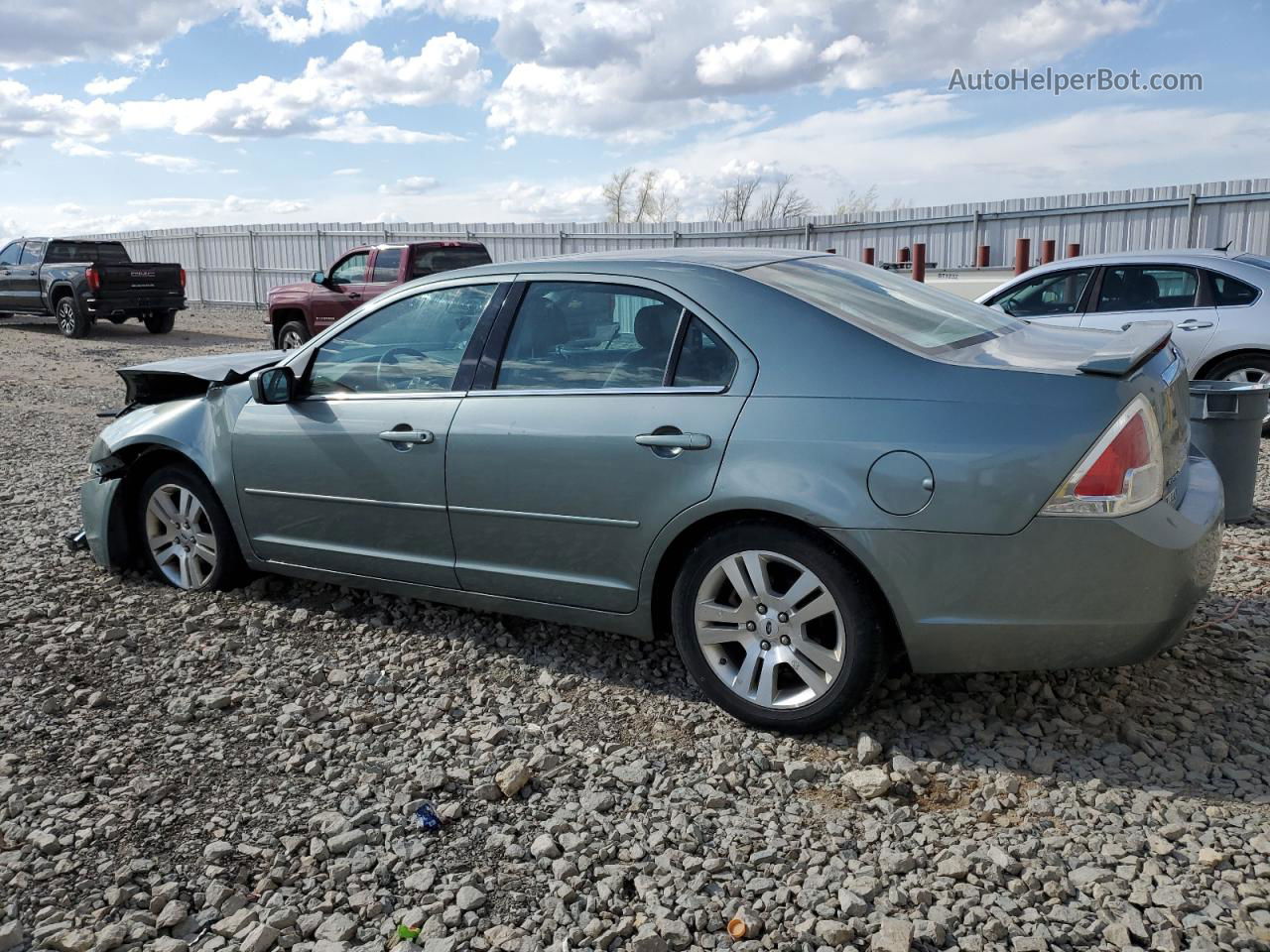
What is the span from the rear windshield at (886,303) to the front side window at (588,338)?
38 cm

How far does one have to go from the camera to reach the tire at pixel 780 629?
3350mm

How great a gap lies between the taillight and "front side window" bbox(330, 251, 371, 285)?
14437 millimetres

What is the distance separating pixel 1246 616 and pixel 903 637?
2.04 metres

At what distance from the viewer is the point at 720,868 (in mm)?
2879

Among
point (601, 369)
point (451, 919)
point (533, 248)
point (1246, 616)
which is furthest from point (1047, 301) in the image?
point (533, 248)

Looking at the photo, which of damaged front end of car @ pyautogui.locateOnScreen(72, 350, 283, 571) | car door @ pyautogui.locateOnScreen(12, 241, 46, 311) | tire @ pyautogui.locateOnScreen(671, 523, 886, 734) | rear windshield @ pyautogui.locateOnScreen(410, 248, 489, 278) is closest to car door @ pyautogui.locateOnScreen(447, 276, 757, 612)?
tire @ pyautogui.locateOnScreen(671, 523, 886, 734)

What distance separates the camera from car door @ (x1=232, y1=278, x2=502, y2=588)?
421 centimetres

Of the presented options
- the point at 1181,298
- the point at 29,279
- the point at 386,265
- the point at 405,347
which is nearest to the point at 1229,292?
the point at 1181,298

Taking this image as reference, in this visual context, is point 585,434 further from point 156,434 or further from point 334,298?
point 334,298

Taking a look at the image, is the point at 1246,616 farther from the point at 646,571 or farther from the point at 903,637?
the point at 646,571

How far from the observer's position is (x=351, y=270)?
16.7 m

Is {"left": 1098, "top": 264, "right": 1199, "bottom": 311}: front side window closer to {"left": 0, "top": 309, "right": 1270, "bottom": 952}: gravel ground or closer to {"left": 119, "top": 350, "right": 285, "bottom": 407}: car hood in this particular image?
{"left": 0, "top": 309, "right": 1270, "bottom": 952}: gravel ground

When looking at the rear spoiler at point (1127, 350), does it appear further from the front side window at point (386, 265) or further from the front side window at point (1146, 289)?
the front side window at point (386, 265)

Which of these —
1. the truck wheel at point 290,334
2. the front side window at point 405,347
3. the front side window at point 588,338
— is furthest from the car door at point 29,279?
the front side window at point 588,338
